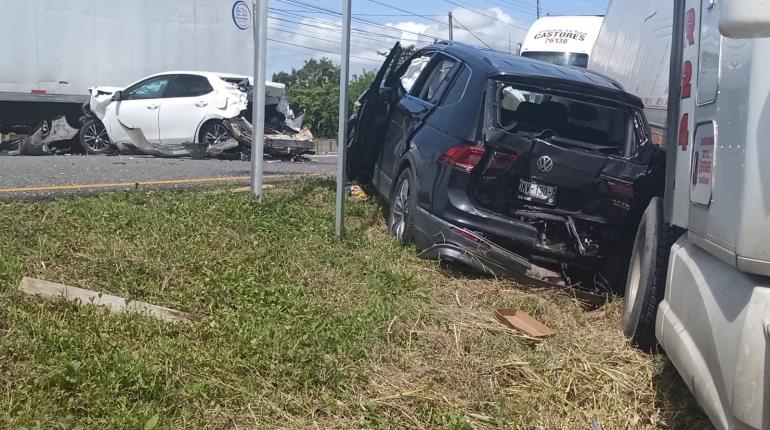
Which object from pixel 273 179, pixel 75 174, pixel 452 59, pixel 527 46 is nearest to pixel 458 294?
pixel 452 59

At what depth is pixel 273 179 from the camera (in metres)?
10.3

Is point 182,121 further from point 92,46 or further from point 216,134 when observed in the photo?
point 92,46

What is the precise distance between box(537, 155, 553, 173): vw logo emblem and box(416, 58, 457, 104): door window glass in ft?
4.22

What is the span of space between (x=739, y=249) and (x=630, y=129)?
319cm

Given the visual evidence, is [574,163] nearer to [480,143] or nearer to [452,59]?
[480,143]

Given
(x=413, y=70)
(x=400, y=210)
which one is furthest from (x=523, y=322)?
(x=413, y=70)

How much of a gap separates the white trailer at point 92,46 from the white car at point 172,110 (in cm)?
188

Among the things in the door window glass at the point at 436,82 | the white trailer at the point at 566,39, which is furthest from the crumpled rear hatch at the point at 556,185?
the white trailer at the point at 566,39

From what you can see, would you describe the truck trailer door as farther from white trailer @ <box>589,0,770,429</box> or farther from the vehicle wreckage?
white trailer @ <box>589,0,770,429</box>

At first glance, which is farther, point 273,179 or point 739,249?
point 273,179

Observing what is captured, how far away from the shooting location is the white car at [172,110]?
13680 millimetres

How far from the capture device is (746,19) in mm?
2295

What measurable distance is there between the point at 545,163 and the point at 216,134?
9.37 meters

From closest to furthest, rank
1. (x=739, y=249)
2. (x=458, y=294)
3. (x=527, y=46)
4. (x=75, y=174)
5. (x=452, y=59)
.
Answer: (x=739, y=249) < (x=458, y=294) < (x=452, y=59) < (x=75, y=174) < (x=527, y=46)
